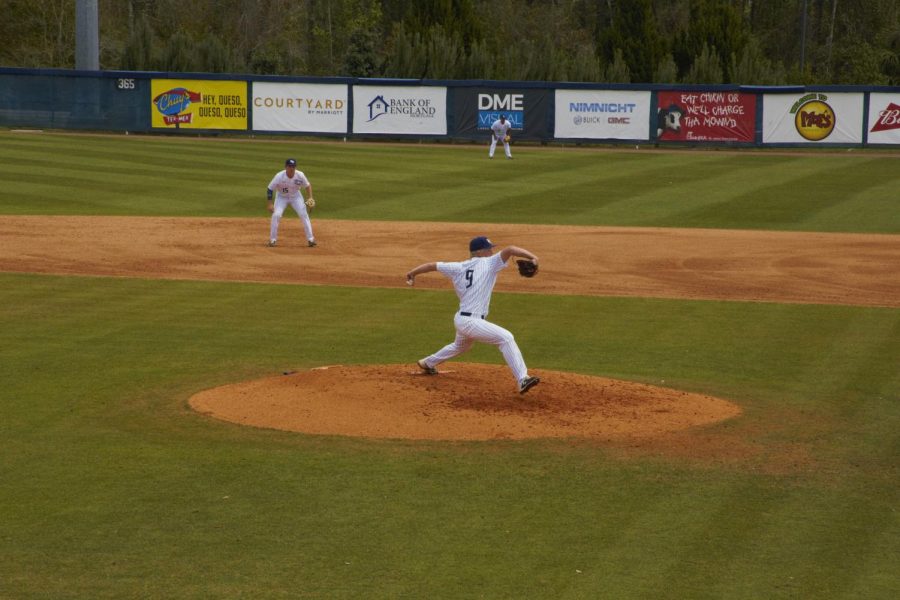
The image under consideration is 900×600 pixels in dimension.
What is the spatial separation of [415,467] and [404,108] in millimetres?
39088

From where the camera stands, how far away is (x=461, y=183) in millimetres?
35750

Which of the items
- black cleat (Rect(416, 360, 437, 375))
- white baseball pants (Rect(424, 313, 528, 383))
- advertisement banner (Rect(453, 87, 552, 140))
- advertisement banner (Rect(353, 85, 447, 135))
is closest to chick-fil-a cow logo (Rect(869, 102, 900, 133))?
advertisement banner (Rect(453, 87, 552, 140))

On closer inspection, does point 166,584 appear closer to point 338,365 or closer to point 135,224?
point 338,365

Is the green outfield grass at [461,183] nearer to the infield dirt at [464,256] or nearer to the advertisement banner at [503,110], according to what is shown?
the advertisement banner at [503,110]

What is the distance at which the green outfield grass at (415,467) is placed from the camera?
25.4ft

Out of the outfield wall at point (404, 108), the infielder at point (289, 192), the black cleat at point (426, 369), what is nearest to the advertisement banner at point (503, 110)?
the outfield wall at point (404, 108)

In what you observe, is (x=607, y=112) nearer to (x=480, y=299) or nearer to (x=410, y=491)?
(x=480, y=299)

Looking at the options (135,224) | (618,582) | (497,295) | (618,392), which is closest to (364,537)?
(618,582)

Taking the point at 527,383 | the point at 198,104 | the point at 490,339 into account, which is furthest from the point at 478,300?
the point at 198,104

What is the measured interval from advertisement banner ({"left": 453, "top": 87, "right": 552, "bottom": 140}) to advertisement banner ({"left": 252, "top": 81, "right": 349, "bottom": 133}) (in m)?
4.69

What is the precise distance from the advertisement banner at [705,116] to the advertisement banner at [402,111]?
8728 millimetres

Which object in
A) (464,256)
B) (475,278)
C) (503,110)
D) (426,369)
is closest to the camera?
(475,278)

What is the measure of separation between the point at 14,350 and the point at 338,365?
4000 millimetres

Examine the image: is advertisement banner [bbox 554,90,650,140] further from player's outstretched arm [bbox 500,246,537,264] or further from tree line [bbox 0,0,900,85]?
player's outstretched arm [bbox 500,246,537,264]
